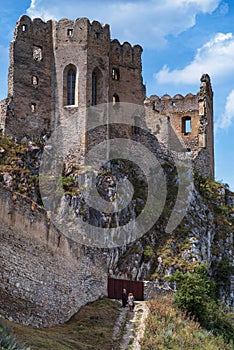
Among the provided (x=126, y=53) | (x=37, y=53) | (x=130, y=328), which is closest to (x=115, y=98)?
(x=126, y=53)

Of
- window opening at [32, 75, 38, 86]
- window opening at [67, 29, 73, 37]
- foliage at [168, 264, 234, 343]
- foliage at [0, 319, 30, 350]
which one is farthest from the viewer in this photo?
window opening at [67, 29, 73, 37]

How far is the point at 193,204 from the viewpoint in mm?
51031

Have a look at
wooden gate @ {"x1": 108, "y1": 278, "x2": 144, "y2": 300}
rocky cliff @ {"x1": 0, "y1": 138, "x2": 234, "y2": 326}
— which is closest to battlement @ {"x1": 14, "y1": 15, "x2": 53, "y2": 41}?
rocky cliff @ {"x1": 0, "y1": 138, "x2": 234, "y2": 326}

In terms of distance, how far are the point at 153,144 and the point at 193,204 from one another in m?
5.12

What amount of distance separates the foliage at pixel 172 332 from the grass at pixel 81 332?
1.46 m

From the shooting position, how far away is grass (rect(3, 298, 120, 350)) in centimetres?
2264

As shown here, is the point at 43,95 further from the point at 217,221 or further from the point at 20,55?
the point at 217,221

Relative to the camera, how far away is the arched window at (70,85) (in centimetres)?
4925

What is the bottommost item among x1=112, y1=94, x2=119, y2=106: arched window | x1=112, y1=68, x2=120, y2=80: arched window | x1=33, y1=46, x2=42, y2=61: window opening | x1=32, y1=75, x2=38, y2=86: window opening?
x1=112, y1=94, x2=119, y2=106: arched window

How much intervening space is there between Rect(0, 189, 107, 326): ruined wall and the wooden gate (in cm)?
374

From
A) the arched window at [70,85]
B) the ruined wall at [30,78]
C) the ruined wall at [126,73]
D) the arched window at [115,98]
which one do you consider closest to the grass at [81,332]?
the ruined wall at [30,78]

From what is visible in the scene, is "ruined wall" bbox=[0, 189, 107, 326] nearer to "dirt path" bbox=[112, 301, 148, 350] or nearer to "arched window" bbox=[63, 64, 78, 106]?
"dirt path" bbox=[112, 301, 148, 350]

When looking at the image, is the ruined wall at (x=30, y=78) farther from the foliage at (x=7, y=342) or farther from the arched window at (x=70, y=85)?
the foliage at (x=7, y=342)

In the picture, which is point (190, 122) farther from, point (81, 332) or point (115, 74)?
point (81, 332)
